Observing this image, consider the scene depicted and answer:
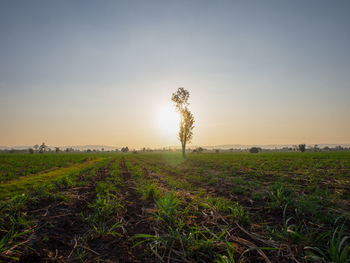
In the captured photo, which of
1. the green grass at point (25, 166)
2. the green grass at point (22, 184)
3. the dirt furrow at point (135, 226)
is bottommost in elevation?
the green grass at point (25, 166)

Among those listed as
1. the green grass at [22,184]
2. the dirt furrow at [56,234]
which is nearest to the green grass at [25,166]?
the green grass at [22,184]

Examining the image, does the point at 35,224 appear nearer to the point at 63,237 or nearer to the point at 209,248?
the point at 63,237

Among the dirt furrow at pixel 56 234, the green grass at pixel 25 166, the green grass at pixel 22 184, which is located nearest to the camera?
the dirt furrow at pixel 56 234

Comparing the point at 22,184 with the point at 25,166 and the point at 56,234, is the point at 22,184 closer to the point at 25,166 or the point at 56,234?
the point at 56,234

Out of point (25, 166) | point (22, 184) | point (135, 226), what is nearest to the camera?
point (135, 226)

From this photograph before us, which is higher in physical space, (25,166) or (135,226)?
(135,226)

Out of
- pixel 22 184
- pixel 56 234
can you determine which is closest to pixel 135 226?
pixel 56 234

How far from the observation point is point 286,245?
7.75 ft

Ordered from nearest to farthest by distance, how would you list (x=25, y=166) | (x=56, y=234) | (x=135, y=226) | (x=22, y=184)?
1. (x=56, y=234)
2. (x=135, y=226)
3. (x=22, y=184)
4. (x=25, y=166)

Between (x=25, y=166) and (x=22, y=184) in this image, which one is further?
(x=25, y=166)

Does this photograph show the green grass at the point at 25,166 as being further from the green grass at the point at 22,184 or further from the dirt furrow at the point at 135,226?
the dirt furrow at the point at 135,226

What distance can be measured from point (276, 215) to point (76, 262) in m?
3.96

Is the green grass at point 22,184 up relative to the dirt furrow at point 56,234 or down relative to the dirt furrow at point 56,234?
down

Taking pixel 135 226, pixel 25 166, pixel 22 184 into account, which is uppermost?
pixel 135 226
